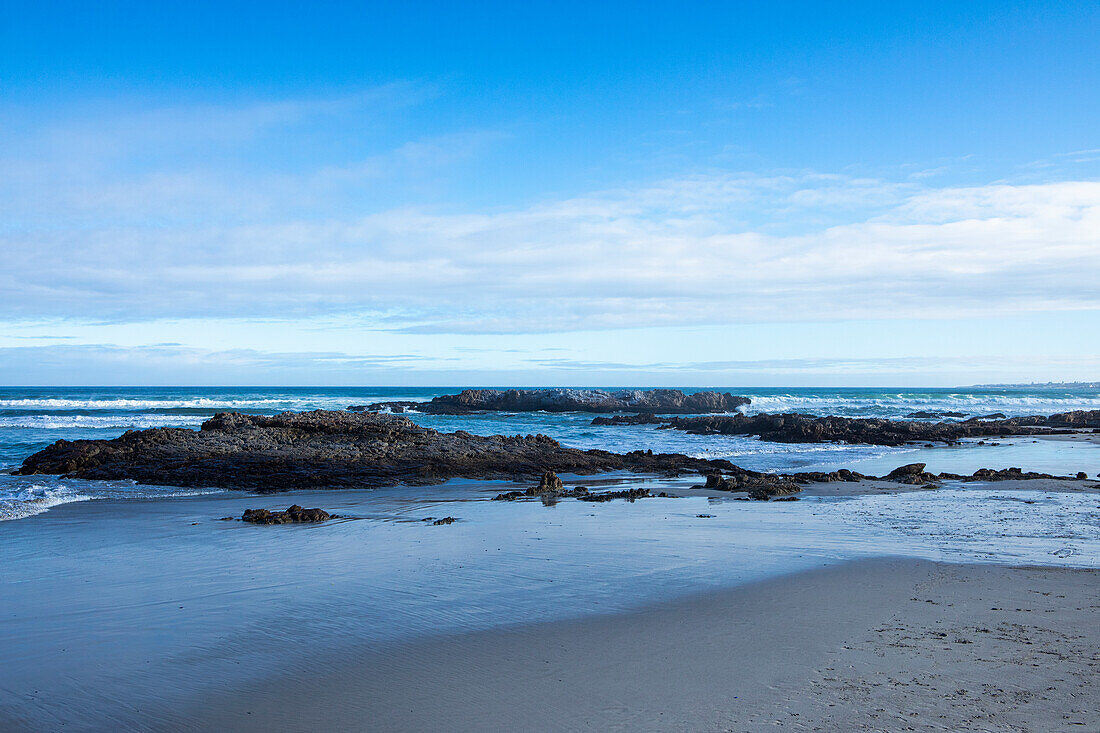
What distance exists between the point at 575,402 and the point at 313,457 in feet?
134

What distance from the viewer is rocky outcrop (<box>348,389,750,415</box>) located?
183ft

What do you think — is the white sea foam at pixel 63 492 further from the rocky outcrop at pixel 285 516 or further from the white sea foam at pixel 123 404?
the white sea foam at pixel 123 404

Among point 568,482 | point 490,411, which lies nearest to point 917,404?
point 490,411

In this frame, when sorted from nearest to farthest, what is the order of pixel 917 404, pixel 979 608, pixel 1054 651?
pixel 1054 651 < pixel 979 608 < pixel 917 404

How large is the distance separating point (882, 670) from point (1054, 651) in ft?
4.21

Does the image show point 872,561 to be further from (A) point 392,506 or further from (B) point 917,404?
(B) point 917,404

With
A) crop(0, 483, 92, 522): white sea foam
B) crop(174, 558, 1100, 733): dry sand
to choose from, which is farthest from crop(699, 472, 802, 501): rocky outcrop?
crop(0, 483, 92, 522): white sea foam

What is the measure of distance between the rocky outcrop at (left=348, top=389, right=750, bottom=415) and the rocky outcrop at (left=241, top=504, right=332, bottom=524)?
43.2 metres

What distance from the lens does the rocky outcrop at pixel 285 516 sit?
34.6 feet

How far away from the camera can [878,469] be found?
18.7 m

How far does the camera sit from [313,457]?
16859 mm

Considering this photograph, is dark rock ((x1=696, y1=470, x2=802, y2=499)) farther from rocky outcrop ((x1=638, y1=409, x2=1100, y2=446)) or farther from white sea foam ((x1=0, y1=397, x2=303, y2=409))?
white sea foam ((x1=0, y1=397, x2=303, y2=409))

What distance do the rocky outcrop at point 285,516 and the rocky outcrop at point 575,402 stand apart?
142ft

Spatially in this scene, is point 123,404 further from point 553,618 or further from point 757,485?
point 553,618
